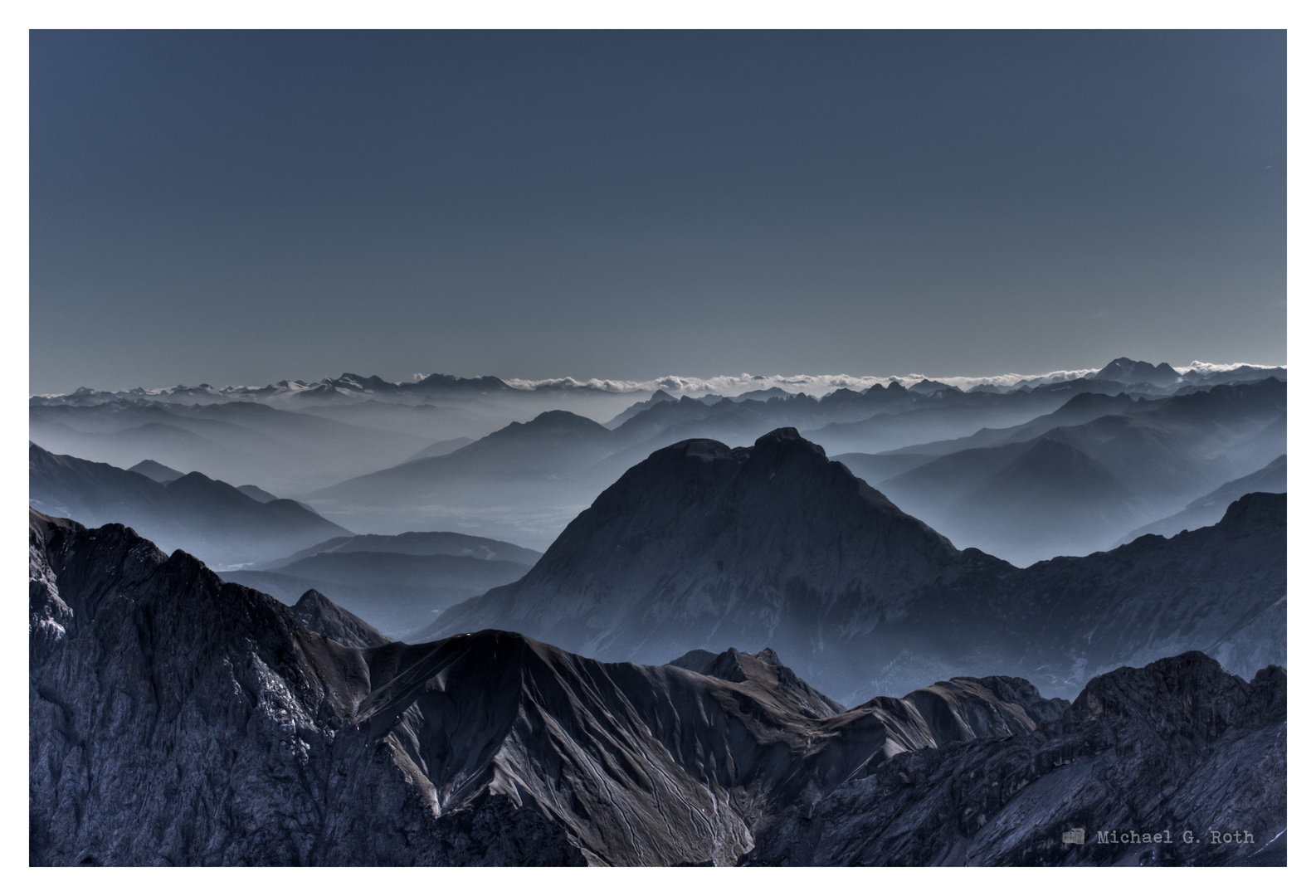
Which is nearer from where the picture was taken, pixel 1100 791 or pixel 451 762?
pixel 1100 791

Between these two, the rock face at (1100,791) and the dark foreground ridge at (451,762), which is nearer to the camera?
the rock face at (1100,791)

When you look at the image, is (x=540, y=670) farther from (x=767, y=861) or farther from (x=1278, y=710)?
(x=1278, y=710)

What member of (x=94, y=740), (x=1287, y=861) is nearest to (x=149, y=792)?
(x=94, y=740)

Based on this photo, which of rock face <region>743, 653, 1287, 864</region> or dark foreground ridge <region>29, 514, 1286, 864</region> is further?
dark foreground ridge <region>29, 514, 1286, 864</region>

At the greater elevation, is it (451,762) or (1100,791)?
(1100,791)
